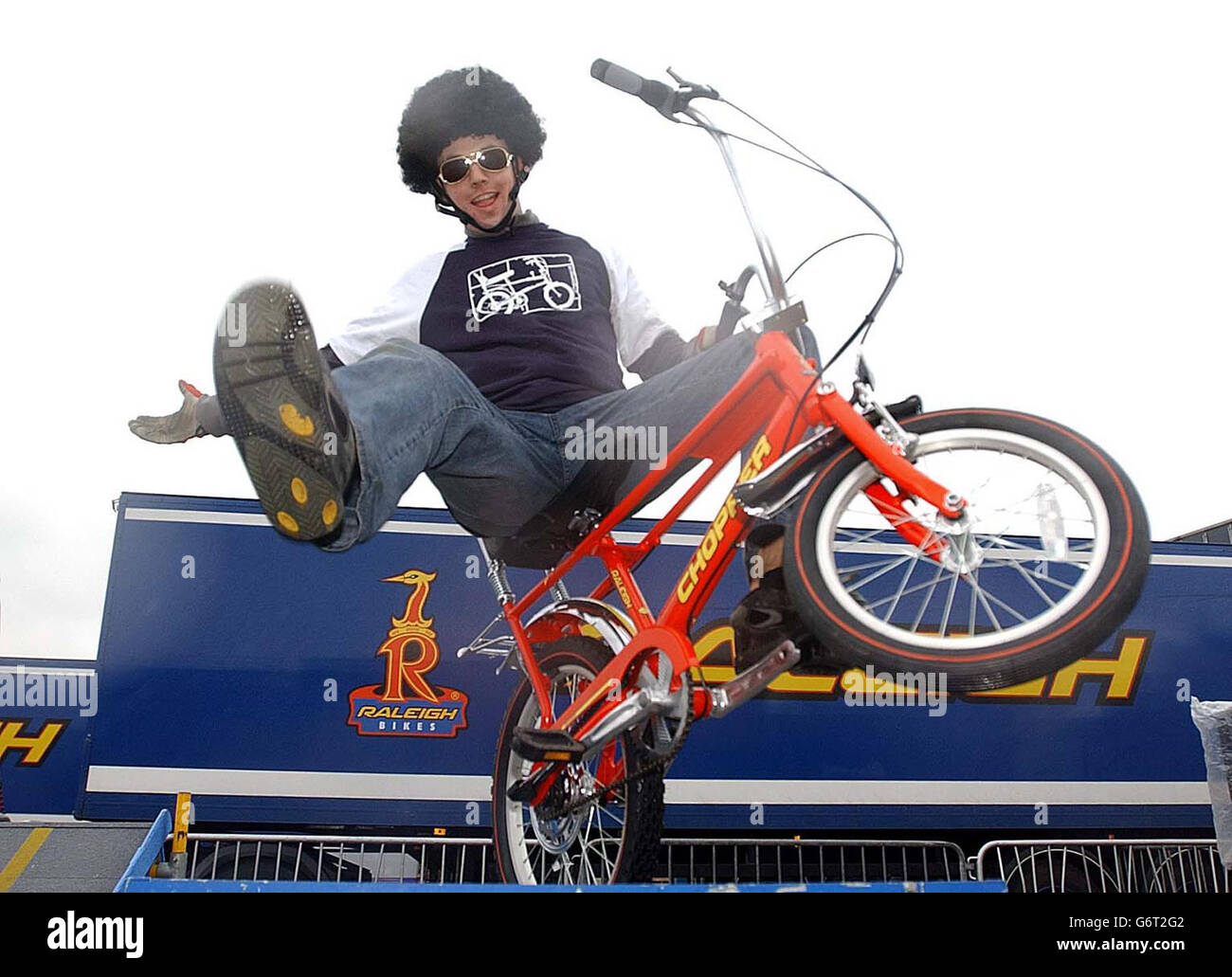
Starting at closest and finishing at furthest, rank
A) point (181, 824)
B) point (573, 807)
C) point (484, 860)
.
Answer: point (573, 807) → point (181, 824) → point (484, 860)

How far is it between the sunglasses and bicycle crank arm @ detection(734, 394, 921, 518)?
1163 mm

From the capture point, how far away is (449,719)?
5020 mm

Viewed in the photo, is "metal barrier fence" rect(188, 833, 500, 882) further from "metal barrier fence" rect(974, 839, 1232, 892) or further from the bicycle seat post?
"metal barrier fence" rect(974, 839, 1232, 892)

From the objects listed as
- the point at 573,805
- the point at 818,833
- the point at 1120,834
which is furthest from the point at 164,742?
the point at 1120,834

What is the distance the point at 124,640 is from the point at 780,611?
3944mm

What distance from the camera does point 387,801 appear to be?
4918mm

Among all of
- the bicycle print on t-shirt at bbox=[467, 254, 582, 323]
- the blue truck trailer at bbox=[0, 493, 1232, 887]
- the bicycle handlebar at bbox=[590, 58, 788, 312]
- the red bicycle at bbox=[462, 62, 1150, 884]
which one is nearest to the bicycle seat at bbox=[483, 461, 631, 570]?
the red bicycle at bbox=[462, 62, 1150, 884]

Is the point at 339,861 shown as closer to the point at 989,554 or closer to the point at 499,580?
the point at 499,580

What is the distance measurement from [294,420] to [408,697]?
3402mm

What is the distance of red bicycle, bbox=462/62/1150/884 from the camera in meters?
1.81

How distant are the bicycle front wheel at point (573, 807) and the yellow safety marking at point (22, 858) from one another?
6.36 feet

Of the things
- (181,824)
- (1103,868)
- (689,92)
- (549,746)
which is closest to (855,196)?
(689,92)

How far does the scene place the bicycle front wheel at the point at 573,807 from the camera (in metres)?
2.51
